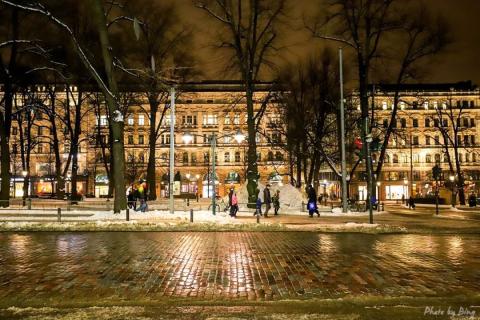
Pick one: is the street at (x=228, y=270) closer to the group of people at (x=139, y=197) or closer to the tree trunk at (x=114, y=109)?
the tree trunk at (x=114, y=109)

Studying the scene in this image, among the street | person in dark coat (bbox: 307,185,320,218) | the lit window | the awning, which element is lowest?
the street

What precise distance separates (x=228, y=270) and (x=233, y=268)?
0.86 feet

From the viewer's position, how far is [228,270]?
10.1 meters

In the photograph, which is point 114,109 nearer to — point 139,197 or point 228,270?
point 139,197

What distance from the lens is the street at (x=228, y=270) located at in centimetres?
793

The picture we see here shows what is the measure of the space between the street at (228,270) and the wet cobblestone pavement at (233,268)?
0.06ft

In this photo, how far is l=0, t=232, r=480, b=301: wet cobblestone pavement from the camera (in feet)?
26.9

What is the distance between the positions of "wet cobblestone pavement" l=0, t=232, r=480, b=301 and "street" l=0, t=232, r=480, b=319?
18 millimetres

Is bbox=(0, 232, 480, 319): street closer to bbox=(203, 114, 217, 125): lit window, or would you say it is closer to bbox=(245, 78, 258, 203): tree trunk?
bbox=(245, 78, 258, 203): tree trunk

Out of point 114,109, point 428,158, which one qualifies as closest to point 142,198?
point 114,109

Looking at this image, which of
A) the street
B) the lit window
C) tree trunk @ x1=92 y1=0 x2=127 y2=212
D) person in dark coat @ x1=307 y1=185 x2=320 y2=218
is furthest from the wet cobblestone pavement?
the lit window

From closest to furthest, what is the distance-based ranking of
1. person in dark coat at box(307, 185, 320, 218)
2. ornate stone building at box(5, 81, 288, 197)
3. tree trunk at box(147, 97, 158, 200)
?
1. person in dark coat at box(307, 185, 320, 218)
2. tree trunk at box(147, 97, 158, 200)
3. ornate stone building at box(5, 81, 288, 197)

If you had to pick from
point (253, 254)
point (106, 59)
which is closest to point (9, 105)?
point (106, 59)

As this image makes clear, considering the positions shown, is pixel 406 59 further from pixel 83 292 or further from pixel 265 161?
pixel 265 161
